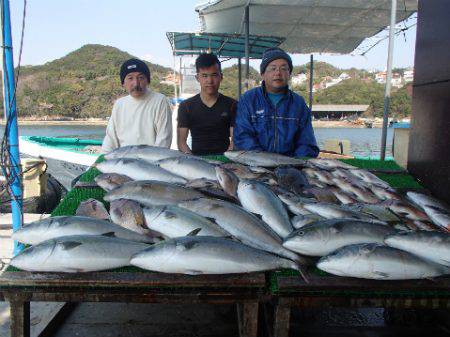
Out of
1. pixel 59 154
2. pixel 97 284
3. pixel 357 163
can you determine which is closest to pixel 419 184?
pixel 357 163

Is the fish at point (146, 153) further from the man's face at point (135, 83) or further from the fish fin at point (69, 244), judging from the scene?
the fish fin at point (69, 244)

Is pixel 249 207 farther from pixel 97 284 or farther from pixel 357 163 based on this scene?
pixel 357 163

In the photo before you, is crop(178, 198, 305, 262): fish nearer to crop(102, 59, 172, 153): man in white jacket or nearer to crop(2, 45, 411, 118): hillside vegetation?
crop(102, 59, 172, 153): man in white jacket

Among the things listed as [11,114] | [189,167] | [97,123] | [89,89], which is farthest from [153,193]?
[89,89]

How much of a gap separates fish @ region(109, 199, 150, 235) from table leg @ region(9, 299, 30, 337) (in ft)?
2.23

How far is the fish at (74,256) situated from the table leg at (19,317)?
0.71 ft

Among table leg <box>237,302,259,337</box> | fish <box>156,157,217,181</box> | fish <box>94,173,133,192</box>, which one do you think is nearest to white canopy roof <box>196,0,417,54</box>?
fish <box>156,157,217,181</box>

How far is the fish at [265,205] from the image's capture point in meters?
2.27

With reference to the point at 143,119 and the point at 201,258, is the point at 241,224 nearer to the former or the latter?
the point at 201,258

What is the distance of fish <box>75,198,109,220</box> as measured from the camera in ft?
8.09

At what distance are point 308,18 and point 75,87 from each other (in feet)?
262

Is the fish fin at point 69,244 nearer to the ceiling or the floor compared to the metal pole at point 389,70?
nearer to the floor

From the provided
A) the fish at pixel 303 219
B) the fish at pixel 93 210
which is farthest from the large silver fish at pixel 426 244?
the fish at pixel 93 210

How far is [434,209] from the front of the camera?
2.63 metres
